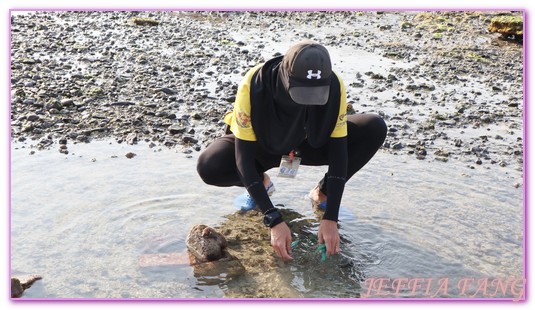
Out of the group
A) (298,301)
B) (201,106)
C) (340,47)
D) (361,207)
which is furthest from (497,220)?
(340,47)

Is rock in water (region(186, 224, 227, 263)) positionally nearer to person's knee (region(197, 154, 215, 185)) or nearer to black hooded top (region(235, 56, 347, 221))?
black hooded top (region(235, 56, 347, 221))

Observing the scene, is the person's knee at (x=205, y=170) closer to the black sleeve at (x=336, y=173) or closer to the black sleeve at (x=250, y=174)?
the black sleeve at (x=250, y=174)

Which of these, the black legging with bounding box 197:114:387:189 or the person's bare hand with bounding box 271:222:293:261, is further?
the black legging with bounding box 197:114:387:189

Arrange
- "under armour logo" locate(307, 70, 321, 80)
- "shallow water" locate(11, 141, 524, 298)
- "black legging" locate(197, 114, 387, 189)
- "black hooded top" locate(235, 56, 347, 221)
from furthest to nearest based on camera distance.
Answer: "black legging" locate(197, 114, 387, 189), "black hooded top" locate(235, 56, 347, 221), "shallow water" locate(11, 141, 524, 298), "under armour logo" locate(307, 70, 321, 80)

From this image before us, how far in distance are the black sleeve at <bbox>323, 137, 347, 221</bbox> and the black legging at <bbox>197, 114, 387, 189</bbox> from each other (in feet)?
0.75

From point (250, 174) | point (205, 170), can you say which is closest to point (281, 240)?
point (250, 174)

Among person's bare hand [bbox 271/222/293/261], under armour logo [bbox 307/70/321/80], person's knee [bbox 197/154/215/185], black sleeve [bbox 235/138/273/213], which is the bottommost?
person's bare hand [bbox 271/222/293/261]

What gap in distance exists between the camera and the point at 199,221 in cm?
471

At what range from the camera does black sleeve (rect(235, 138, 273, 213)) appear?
13.2 ft

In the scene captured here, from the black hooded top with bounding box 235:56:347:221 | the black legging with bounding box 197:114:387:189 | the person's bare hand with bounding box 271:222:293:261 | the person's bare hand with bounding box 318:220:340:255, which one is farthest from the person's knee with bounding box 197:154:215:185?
the person's bare hand with bounding box 318:220:340:255

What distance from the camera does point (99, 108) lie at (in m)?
6.83

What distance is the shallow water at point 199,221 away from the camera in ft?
12.8

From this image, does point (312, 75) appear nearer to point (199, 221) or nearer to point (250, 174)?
point (250, 174)

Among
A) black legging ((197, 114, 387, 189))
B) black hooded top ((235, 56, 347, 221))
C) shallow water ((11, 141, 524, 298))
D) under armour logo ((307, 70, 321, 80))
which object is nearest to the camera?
under armour logo ((307, 70, 321, 80))
